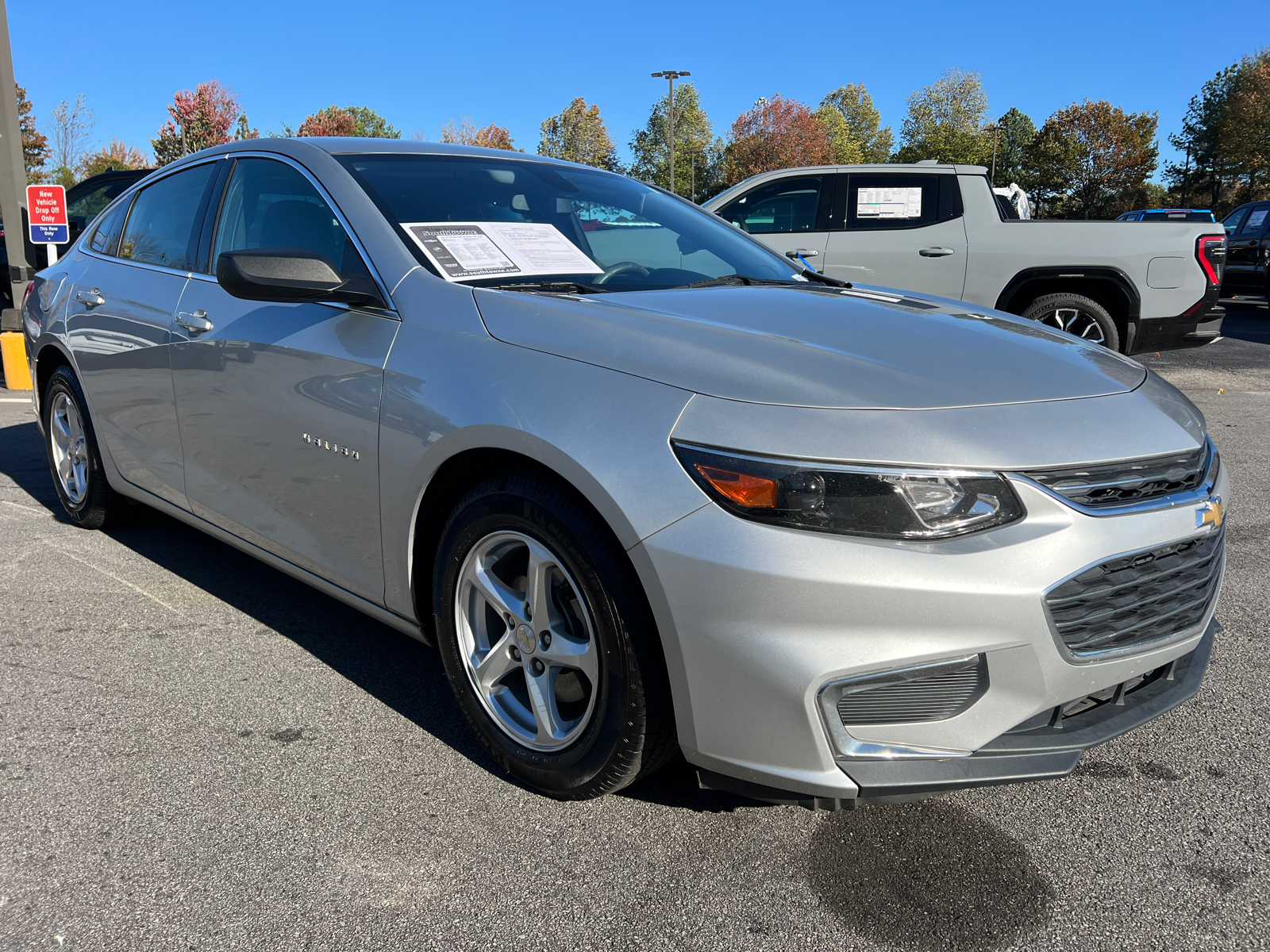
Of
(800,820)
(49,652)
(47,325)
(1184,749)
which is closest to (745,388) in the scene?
(800,820)

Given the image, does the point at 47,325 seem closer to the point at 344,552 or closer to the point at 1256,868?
the point at 344,552

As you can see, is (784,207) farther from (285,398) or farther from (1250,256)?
(1250,256)

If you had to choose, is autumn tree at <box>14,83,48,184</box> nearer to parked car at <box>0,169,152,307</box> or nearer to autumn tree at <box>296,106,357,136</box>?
autumn tree at <box>296,106,357,136</box>

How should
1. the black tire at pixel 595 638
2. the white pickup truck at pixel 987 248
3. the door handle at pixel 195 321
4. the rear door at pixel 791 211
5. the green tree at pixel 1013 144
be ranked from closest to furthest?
the black tire at pixel 595 638
the door handle at pixel 195 321
the white pickup truck at pixel 987 248
the rear door at pixel 791 211
the green tree at pixel 1013 144

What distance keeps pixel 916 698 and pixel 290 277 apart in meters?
1.87

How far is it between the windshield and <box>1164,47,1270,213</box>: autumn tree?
50.4 m

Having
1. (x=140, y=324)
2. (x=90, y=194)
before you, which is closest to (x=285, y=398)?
(x=140, y=324)

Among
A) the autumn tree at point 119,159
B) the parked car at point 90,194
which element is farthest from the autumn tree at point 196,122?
the parked car at point 90,194

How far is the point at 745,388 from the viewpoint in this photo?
76.3 inches

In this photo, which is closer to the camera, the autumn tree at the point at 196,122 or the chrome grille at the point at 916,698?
the chrome grille at the point at 916,698

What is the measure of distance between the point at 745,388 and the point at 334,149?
1.84m

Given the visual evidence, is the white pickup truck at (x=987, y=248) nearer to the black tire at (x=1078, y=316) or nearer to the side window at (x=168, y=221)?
the black tire at (x=1078, y=316)

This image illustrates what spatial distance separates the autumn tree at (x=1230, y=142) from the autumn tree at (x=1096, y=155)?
6.78ft

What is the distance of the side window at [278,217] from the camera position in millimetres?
2828
